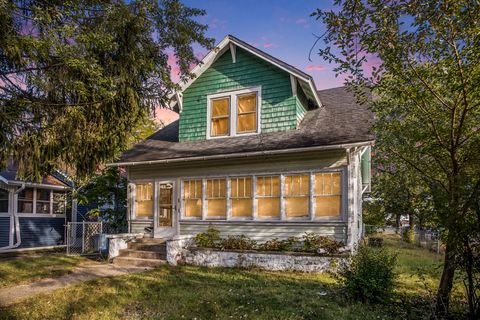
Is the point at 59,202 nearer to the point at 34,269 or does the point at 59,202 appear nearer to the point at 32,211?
the point at 32,211

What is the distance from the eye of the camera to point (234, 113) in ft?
39.8

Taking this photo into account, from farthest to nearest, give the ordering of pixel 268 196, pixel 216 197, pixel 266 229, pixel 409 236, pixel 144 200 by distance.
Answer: pixel 409 236 < pixel 144 200 < pixel 216 197 < pixel 268 196 < pixel 266 229

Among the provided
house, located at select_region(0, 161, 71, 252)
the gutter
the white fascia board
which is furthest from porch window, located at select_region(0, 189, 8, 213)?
the white fascia board

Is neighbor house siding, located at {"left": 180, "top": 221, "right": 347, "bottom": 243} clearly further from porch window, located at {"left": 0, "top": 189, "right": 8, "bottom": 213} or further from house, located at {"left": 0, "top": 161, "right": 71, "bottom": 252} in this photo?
porch window, located at {"left": 0, "top": 189, "right": 8, "bottom": 213}

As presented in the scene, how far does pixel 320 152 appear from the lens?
33.1 feet

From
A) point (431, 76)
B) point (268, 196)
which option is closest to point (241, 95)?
point (268, 196)

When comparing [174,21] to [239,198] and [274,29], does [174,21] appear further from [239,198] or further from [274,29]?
[239,198]

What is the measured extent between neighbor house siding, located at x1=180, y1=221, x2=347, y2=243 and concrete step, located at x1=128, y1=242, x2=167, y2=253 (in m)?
1.02

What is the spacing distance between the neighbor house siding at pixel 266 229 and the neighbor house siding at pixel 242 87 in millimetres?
3144

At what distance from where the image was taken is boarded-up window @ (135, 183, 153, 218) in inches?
502

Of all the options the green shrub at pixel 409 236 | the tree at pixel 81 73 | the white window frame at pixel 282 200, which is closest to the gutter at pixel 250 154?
the white window frame at pixel 282 200

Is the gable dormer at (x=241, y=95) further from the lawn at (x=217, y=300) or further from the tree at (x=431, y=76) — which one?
the lawn at (x=217, y=300)

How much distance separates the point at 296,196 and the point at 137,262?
5.19 metres

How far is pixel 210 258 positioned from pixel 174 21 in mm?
6465
